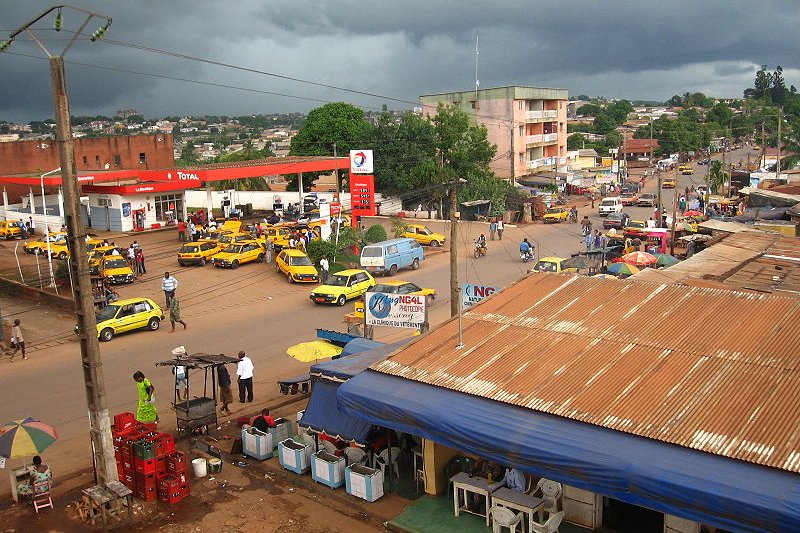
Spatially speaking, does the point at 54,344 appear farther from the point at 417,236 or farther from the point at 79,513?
the point at 417,236

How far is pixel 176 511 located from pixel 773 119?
16010 centimetres

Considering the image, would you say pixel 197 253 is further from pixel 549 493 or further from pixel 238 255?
pixel 549 493

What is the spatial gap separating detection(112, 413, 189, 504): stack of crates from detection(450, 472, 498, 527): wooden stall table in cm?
511

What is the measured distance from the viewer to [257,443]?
50.6ft

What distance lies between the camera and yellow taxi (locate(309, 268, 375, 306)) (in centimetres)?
3027

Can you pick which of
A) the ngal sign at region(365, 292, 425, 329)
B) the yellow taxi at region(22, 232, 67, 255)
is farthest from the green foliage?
the ngal sign at region(365, 292, 425, 329)

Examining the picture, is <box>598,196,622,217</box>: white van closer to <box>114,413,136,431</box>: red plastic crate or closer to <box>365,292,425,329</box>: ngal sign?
<box>365,292,425,329</box>: ngal sign

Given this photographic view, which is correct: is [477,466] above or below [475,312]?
below

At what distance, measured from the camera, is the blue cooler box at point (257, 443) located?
1542cm

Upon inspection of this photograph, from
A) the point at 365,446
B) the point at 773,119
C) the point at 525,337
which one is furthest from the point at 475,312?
the point at 773,119

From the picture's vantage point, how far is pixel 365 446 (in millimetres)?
14375

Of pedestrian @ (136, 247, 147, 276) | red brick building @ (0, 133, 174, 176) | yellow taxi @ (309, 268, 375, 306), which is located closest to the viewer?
yellow taxi @ (309, 268, 375, 306)

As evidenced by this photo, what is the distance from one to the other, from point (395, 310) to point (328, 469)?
684cm

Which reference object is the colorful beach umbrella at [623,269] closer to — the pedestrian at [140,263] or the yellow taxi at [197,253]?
the yellow taxi at [197,253]
